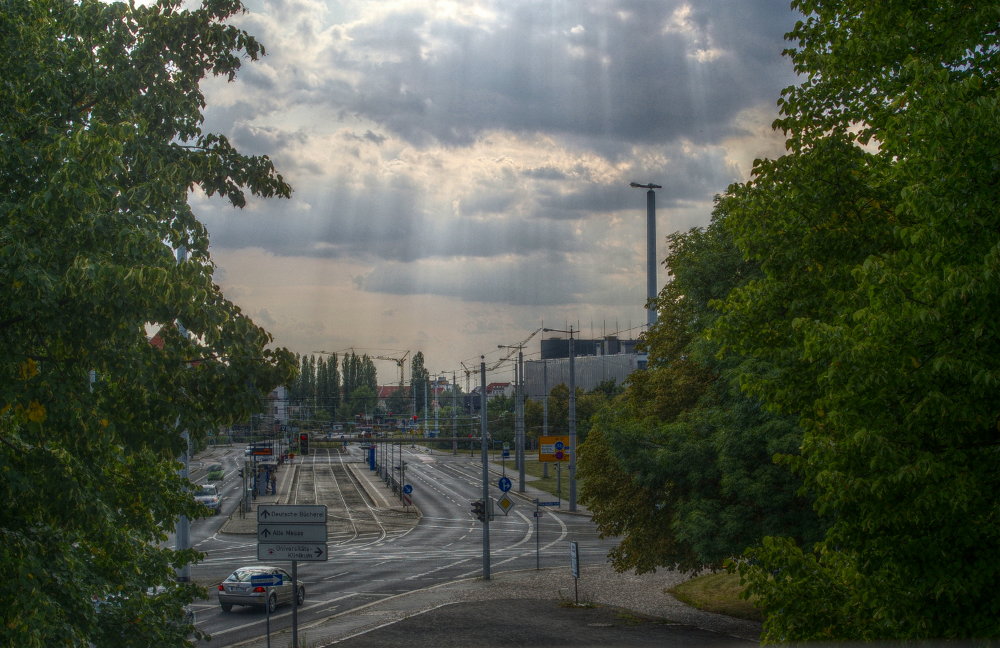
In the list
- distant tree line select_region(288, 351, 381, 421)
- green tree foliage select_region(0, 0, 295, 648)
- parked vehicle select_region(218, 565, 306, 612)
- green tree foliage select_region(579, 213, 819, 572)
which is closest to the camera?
green tree foliage select_region(0, 0, 295, 648)

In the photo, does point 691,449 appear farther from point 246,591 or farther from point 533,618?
point 246,591

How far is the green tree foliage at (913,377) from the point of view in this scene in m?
7.29

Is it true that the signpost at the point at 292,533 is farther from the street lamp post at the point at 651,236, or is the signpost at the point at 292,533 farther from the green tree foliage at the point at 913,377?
the street lamp post at the point at 651,236

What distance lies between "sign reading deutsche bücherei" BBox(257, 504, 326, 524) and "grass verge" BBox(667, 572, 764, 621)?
14231 millimetres

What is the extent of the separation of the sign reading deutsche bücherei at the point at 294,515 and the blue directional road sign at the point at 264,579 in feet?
40.9

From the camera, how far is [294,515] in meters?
13.8

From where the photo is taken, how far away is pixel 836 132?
1103cm

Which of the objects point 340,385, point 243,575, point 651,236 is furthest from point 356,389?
point 243,575

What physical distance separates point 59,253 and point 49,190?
0.47 meters

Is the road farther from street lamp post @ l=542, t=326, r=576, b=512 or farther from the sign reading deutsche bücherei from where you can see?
the sign reading deutsche bücherei

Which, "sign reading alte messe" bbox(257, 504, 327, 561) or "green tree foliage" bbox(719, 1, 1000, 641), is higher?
"green tree foliage" bbox(719, 1, 1000, 641)

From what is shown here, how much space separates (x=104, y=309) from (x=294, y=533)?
7960 millimetres

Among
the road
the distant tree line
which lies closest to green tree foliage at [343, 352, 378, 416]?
the distant tree line

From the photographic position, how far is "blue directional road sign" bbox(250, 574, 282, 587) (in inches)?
1003
